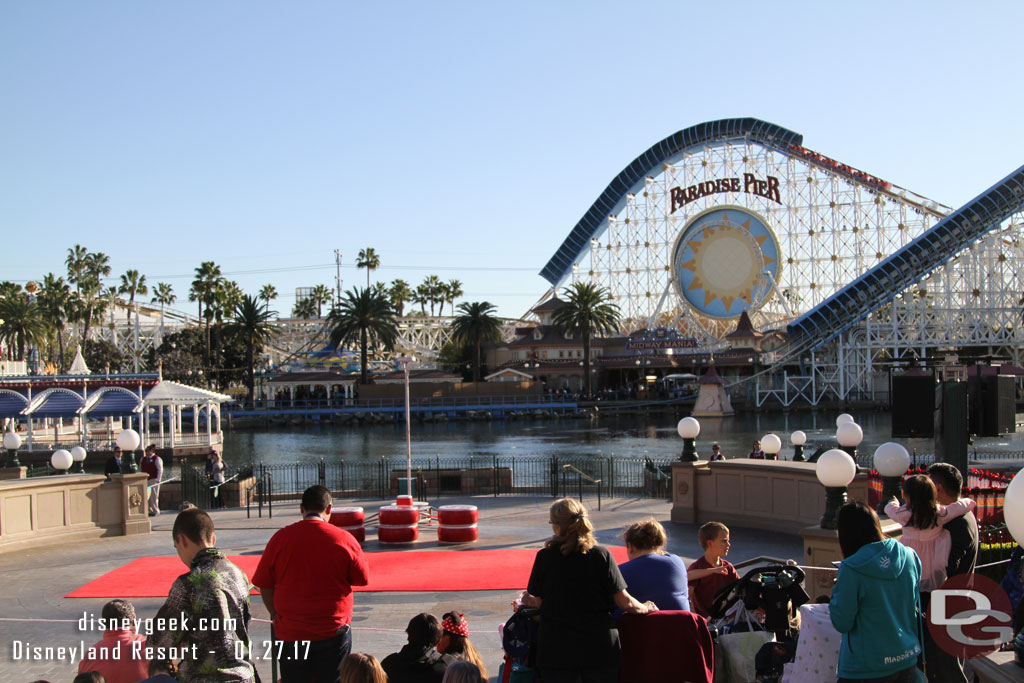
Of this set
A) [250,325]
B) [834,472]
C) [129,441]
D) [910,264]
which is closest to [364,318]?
[250,325]

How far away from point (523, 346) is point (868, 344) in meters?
35.6

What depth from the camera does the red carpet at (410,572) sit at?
1290 centimetres

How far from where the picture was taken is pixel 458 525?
653 inches

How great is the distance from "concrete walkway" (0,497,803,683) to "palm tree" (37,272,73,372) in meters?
76.7

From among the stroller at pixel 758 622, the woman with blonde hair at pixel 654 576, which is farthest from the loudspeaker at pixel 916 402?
the woman with blonde hair at pixel 654 576

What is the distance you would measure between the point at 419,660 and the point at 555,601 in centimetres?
123

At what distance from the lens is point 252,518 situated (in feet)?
67.5

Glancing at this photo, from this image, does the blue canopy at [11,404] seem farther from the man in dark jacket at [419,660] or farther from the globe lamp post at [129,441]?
the man in dark jacket at [419,660]

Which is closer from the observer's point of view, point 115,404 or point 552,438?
point 115,404

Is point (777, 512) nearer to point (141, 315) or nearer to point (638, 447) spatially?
point (638, 447)

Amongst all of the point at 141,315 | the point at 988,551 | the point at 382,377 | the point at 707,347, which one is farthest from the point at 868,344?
the point at 141,315

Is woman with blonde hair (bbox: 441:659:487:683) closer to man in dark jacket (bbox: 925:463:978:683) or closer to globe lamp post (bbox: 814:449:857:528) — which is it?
man in dark jacket (bbox: 925:463:978:683)

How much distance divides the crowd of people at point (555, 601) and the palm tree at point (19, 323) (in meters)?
80.1

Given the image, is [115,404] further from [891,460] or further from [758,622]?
[758,622]
